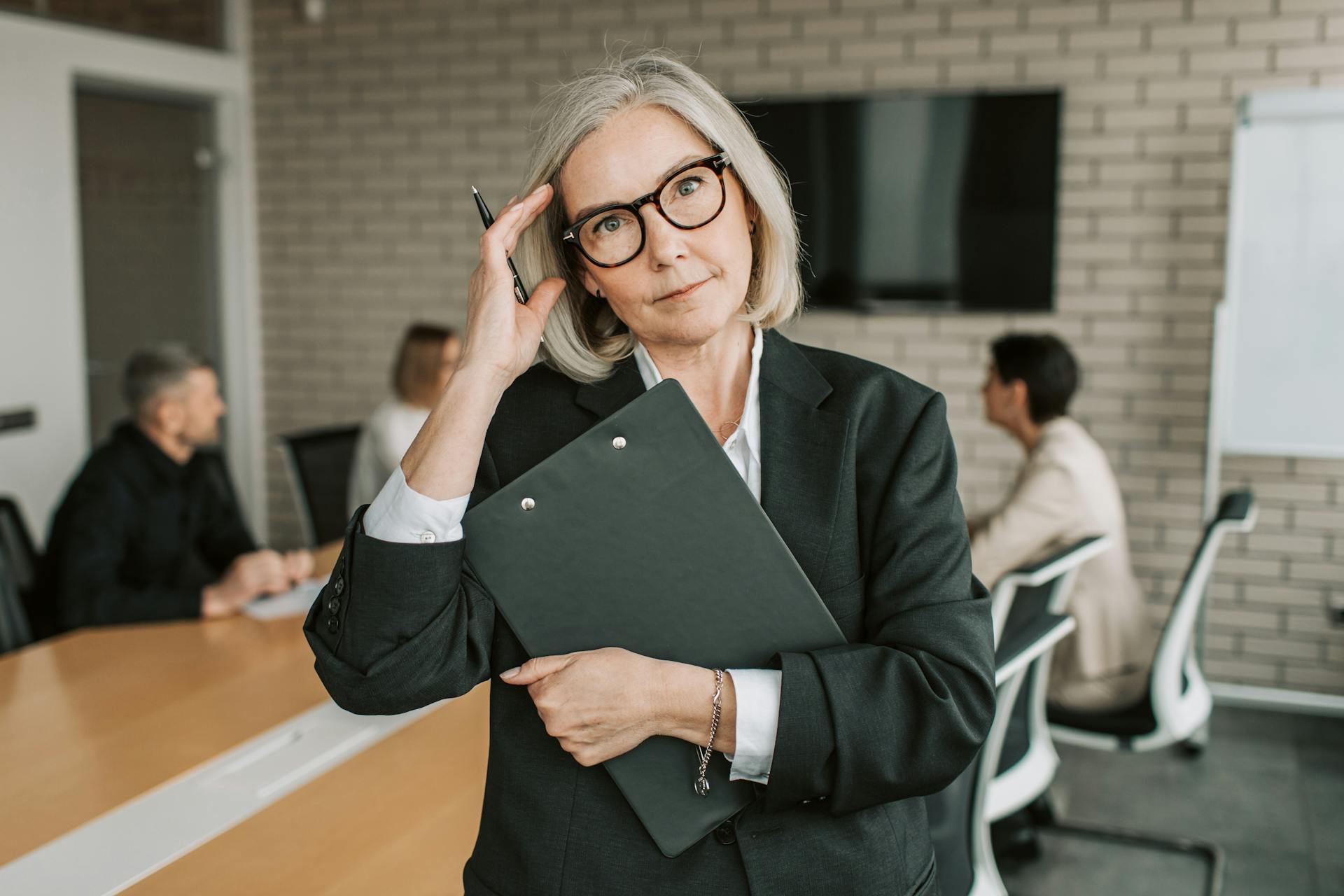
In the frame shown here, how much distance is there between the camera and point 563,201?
42.3 inches

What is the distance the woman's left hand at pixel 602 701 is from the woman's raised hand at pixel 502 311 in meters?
0.27

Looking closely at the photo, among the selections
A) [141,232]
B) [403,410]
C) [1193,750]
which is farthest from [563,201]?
[141,232]

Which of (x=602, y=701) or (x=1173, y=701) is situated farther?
(x=1173, y=701)

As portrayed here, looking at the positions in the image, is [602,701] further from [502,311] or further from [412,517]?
[502,311]

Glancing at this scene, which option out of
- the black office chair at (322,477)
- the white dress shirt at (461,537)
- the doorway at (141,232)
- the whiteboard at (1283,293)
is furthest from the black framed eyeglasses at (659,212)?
the doorway at (141,232)

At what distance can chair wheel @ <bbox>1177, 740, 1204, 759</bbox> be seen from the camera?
3.78 metres

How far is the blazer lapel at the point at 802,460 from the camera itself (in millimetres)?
1033

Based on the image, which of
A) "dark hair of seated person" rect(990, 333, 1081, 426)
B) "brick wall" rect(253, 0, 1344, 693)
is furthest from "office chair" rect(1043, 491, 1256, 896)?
"brick wall" rect(253, 0, 1344, 693)

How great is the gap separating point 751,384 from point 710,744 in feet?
1.16

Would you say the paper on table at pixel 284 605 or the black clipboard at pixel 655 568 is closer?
the black clipboard at pixel 655 568

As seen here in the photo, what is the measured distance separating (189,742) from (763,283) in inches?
53.4

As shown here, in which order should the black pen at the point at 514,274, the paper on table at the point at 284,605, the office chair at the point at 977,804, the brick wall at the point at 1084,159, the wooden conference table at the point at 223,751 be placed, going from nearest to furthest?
the black pen at the point at 514,274, the wooden conference table at the point at 223,751, the office chair at the point at 977,804, the paper on table at the point at 284,605, the brick wall at the point at 1084,159

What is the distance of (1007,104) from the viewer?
13.8ft

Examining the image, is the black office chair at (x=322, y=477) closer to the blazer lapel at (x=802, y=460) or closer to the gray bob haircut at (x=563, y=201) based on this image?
the gray bob haircut at (x=563, y=201)
